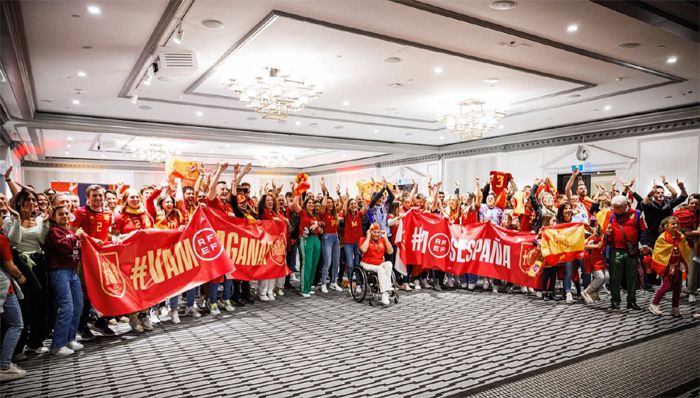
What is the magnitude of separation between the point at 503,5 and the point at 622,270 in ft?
12.1

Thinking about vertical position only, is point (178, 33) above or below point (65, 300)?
above

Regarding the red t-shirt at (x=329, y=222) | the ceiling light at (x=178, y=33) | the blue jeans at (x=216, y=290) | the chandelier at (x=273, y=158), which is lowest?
the blue jeans at (x=216, y=290)

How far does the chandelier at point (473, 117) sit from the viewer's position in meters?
9.42

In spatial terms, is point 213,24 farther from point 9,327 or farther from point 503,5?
point 9,327

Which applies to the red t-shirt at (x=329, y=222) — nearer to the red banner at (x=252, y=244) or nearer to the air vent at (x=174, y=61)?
the red banner at (x=252, y=244)

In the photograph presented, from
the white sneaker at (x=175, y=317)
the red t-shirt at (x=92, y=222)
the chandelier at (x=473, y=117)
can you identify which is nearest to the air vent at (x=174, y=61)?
the red t-shirt at (x=92, y=222)

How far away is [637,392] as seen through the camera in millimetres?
3246

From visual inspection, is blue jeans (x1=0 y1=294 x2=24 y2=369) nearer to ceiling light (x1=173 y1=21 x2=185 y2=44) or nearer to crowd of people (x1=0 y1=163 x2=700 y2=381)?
crowd of people (x1=0 y1=163 x2=700 y2=381)

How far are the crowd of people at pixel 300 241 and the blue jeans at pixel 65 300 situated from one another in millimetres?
11

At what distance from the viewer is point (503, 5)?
15.4 ft

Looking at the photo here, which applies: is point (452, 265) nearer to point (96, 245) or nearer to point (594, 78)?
point (594, 78)

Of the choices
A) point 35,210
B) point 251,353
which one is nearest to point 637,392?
point 251,353

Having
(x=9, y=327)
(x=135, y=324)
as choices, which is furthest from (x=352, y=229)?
(x=9, y=327)

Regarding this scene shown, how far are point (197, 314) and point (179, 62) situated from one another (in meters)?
3.22
